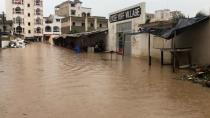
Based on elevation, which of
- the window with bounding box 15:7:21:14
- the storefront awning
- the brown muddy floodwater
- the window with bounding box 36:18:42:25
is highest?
the window with bounding box 15:7:21:14

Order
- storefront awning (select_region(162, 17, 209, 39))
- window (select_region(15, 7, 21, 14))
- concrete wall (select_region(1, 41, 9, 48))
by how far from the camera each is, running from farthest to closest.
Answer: window (select_region(15, 7, 21, 14))
concrete wall (select_region(1, 41, 9, 48))
storefront awning (select_region(162, 17, 209, 39))

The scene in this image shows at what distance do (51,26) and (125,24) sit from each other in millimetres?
68612

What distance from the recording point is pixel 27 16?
322ft

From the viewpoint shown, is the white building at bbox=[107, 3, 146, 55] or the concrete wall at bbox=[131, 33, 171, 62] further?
the white building at bbox=[107, 3, 146, 55]

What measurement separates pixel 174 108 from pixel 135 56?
1981 cm

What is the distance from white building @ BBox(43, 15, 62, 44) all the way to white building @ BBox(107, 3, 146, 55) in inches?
2366

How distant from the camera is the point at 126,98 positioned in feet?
30.0

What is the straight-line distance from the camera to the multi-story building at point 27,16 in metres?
95.2

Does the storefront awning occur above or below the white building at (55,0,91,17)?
below

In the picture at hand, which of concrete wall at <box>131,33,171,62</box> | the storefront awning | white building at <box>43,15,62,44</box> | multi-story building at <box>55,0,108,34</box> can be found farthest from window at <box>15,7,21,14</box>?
the storefront awning

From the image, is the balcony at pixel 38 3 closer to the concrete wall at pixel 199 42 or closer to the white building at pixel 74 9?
the white building at pixel 74 9

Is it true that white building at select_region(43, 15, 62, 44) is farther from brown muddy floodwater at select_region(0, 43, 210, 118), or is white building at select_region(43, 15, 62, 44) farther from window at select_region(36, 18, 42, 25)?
brown muddy floodwater at select_region(0, 43, 210, 118)

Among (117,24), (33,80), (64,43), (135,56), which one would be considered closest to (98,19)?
(64,43)

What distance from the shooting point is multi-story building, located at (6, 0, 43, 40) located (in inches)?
3748
